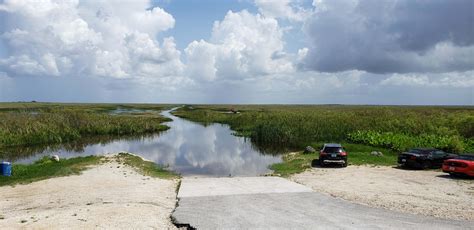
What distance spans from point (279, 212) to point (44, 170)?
17.5 meters

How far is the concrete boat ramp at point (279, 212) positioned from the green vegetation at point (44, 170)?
31.3ft

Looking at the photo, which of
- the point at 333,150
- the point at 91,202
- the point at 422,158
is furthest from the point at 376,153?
the point at 91,202

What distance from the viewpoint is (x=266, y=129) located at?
50344 millimetres

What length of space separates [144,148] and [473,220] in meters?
36.5

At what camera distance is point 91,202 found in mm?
16219

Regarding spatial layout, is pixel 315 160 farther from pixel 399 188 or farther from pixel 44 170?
pixel 44 170

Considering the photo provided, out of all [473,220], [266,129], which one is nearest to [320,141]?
[266,129]

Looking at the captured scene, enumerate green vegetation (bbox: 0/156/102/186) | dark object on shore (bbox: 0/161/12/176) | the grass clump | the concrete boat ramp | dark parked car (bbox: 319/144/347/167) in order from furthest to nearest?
dark parked car (bbox: 319/144/347/167), the grass clump, dark object on shore (bbox: 0/161/12/176), green vegetation (bbox: 0/156/102/186), the concrete boat ramp

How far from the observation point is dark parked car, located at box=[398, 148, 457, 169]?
2623 cm

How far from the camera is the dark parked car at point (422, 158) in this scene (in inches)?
1033

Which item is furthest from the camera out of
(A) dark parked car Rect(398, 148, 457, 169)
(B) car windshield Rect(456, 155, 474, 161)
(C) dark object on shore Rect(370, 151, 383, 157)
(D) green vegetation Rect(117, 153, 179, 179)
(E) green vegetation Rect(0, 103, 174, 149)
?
(E) green vegetation Rect(0, 103, 174, 149)

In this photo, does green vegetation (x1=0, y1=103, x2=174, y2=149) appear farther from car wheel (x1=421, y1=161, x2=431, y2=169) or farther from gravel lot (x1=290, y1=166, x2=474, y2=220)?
car wheel (x1=421, y1=161, x2=431, y2=169)

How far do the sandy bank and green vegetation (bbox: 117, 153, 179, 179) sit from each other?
1586 millimetres

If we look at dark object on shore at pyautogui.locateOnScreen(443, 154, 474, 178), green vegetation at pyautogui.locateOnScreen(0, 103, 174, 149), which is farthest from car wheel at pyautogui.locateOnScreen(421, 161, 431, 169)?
green vegetation at pyautogui.locateOnScreen(0, 103, 174, 149)
